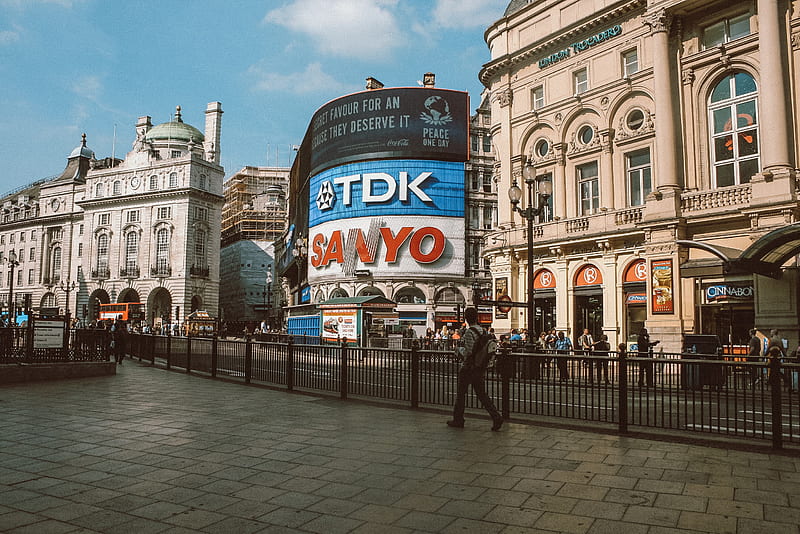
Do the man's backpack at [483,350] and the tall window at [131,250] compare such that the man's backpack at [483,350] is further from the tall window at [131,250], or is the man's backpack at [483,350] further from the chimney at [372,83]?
the tall window at [131,250]

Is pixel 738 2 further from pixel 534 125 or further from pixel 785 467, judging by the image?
pixel 785 467

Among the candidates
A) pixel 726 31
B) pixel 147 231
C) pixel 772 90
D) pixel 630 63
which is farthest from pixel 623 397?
pixel 147 231

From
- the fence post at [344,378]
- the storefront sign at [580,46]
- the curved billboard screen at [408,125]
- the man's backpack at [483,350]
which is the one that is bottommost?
the fence post at [344,378]

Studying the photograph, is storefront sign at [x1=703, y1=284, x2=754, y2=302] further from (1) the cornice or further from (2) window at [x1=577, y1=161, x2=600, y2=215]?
(1) the cornice

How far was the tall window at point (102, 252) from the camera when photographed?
80.6 metres

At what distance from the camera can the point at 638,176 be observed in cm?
2658

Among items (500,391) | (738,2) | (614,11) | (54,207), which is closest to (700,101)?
(738,2)

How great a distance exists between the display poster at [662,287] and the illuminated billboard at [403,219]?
103 ft

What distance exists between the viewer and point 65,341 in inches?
602

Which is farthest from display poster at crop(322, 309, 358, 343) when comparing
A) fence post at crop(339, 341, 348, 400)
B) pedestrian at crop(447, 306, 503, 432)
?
pedestrian at crop(447, 306, 503, 432)

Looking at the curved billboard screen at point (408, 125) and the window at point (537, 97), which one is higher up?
the curved billboard screen at point (408, 125)

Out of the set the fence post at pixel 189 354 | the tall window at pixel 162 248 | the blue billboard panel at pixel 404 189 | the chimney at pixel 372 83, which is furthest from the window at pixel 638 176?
the tall window at pixel 162 248

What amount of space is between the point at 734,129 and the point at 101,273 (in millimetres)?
78114

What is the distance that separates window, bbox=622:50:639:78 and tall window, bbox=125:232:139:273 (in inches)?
2691
